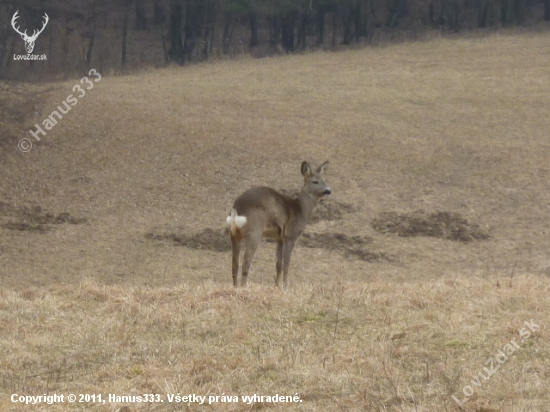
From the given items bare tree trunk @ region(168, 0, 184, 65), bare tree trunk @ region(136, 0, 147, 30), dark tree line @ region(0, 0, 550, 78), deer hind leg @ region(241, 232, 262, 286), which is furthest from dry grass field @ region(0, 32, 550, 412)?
bare tree trunk @ region(136, 0, 147, 30)

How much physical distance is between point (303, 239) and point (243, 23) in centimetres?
2949

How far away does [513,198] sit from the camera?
58.4 feet

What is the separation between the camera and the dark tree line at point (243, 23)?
35.2 m

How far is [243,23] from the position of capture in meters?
43.3

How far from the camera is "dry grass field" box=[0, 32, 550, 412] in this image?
5.68 meters

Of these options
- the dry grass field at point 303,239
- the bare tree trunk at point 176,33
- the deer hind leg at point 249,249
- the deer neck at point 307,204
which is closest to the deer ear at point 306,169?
the deer neck at point 307,204

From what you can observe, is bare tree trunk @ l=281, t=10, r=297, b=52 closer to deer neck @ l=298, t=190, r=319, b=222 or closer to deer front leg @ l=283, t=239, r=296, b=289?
deer neck @ l=298, t=190, r=319, b=222

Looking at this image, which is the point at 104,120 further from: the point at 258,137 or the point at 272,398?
the point at 272,398

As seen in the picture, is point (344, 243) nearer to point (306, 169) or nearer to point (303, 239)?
point (303, 239)

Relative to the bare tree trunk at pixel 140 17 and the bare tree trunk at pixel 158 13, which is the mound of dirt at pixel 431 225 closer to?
the bare tree trunk at pixel 158 13

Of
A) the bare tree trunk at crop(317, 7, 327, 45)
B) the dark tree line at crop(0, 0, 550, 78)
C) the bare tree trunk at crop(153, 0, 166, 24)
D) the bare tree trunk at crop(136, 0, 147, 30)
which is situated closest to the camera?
the dark tree line at crop(0, 0, 550, 78)

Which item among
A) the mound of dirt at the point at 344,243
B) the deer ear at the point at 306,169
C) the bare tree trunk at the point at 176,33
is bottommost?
the mound of dirt at the point at 344,243

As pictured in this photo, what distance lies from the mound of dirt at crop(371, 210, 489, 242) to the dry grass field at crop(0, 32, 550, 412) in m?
0.06

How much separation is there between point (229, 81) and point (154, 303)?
19165 millimetres
